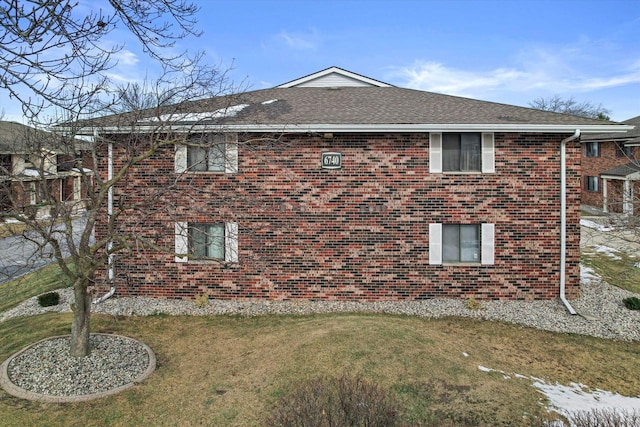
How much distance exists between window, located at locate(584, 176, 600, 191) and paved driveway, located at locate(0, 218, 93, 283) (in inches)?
1287

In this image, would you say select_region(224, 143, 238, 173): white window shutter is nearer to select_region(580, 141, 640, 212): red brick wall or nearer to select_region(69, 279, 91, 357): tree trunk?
select_region(69, 279, 91, 357): tree trunk

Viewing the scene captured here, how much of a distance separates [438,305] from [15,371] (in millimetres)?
8249

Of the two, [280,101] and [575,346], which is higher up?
[280,101]

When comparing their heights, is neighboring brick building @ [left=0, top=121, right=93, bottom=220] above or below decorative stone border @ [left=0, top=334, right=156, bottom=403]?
above

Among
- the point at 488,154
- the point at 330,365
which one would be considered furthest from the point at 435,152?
the point at 330,365

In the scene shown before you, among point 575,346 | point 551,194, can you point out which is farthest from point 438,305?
point 551,194

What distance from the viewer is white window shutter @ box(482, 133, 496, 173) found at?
413 inches

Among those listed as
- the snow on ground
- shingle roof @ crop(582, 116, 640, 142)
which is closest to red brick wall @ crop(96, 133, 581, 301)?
the snow on ground

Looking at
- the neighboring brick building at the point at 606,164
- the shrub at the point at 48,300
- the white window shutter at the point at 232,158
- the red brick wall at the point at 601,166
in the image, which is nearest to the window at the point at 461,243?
the white window shutter at the point at 232,158

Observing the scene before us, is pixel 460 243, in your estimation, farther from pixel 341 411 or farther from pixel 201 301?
pixel 341 411

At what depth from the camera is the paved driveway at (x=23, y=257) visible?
6.59m

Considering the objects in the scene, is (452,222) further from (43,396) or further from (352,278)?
(43,396)

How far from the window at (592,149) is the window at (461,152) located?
2692 cm

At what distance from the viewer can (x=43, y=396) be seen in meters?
6.07
